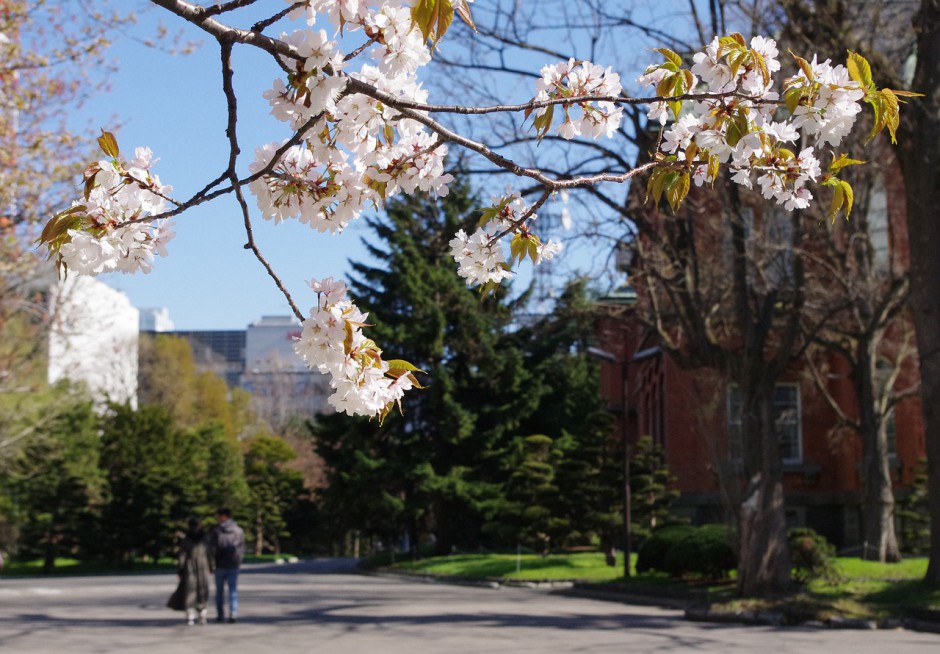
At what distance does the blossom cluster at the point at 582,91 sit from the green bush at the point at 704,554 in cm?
1767

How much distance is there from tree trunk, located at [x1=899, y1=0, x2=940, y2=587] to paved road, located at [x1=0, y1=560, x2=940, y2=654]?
3097mm

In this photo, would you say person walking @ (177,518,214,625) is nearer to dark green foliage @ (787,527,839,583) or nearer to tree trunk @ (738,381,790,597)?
tree trunk @ (738,381,790,597)

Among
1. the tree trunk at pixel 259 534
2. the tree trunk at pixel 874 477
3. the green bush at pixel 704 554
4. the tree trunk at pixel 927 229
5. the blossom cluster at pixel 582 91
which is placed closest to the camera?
the blossom cluster at pixel 582 91

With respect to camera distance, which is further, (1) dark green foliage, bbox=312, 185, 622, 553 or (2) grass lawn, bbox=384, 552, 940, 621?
(1) dark green foliage, bbox=312, 185, 622, 553

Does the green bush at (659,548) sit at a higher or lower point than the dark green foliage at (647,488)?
lower

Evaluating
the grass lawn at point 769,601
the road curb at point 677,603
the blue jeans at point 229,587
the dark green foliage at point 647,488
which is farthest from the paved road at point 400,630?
the dark green foliage at point 647,488

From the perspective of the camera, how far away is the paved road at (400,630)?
12.7 metres

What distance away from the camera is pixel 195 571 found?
52.2 ft

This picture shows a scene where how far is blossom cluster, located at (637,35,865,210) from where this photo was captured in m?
4.01

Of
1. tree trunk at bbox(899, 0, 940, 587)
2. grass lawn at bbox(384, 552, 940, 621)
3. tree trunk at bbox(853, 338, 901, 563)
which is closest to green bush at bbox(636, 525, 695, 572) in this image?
grass lawn at bbox(384, 552, 940, 621)

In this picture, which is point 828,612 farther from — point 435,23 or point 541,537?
point 541,537

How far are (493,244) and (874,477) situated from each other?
22.4m

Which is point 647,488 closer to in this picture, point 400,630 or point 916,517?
point 916,517

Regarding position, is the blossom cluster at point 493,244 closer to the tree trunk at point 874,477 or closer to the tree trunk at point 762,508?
the tree trunk at point 762,508
